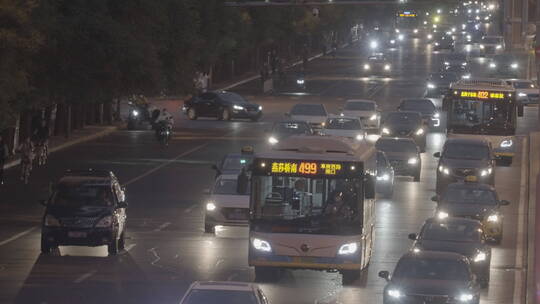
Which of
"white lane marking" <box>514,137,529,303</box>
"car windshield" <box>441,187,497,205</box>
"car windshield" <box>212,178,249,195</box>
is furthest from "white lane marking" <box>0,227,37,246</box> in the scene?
"white lane marking" <box>514,137,529,303</box>

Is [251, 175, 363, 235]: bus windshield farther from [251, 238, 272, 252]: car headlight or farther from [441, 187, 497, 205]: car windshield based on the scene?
[441, 187, 497, 205]: car windshield

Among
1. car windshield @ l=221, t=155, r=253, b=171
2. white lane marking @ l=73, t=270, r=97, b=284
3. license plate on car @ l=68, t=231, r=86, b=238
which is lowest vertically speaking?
white lane marking @ l=73, t=270, r=97, b=284

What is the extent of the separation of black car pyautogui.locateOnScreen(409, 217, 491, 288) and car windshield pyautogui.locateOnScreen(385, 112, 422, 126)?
2930 cm

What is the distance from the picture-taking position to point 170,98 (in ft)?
301

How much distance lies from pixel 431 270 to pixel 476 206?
38.9 ft

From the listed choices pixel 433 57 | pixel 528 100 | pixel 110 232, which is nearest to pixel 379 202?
pixel 110 232

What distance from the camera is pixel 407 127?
189ft

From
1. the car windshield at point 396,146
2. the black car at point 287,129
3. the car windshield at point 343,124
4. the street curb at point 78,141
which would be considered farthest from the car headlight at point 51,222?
the car windshield at point 343,124

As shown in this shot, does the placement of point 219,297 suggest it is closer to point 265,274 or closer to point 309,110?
point 265,274

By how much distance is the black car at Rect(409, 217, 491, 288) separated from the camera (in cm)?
2705

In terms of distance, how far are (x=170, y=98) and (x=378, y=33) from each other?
109 metres

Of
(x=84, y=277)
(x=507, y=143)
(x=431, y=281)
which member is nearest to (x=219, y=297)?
(x=431, y=281)

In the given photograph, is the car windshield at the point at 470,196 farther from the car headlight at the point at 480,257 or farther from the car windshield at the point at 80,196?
the car windshield at the point at 80,196

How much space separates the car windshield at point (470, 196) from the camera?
35.1 metres
